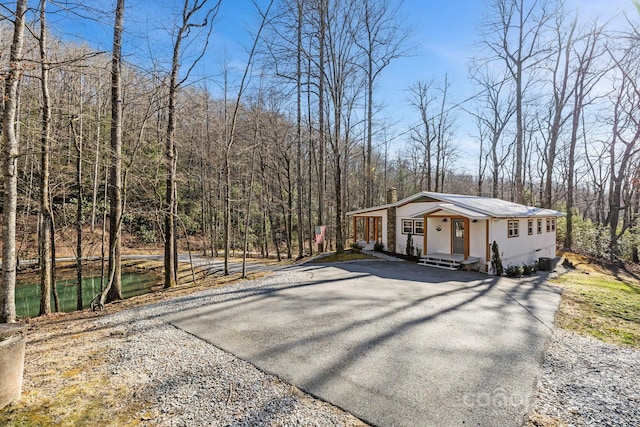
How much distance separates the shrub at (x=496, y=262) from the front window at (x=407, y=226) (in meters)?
3.26

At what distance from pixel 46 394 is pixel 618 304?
10.4 meters

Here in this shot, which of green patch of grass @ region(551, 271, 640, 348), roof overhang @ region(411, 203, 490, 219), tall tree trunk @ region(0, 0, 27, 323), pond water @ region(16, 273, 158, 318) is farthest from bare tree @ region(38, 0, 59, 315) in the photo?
roof overhang @ region(411, 203, 490, 219)

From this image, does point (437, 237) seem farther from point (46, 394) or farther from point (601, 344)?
point (46, 394)

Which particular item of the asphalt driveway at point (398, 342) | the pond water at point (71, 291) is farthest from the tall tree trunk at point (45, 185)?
the asphalt driveway at point (398, 342)

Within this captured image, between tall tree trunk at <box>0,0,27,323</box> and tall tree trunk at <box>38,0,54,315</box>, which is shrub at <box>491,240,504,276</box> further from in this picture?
tall tree trunk at <box>38,0,54,315</box>

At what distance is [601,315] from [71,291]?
17909mm

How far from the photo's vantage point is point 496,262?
10539mm

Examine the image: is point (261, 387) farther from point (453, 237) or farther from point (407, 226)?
point (407, 226)

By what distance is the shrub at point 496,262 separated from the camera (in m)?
10.5

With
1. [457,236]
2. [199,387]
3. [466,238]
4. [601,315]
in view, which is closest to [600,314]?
[601,315]

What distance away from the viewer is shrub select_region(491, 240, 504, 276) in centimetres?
1048

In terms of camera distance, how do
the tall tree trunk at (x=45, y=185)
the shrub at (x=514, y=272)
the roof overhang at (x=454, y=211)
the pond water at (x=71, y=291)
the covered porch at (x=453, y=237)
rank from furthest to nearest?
the covered porch at (x=453, y=237) → the pond water at (x=71, y=291) → the shrub at (x=514, y=272) → the roof overhang at (x=454, y=211) → the tall tree trunk at (x=45, y=185)

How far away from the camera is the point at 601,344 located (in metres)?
4.46

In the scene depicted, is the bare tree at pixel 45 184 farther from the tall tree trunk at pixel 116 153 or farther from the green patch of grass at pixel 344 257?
the green patch of grass at pixel 344 257
